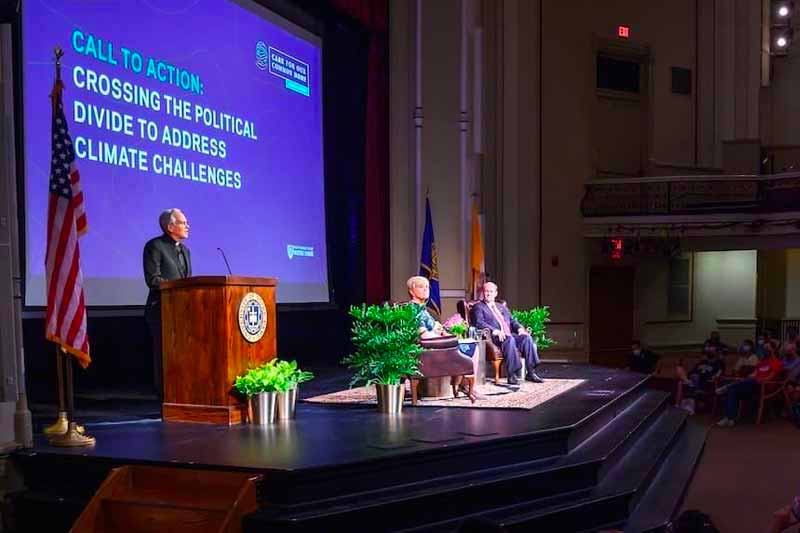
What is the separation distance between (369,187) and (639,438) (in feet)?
16.0

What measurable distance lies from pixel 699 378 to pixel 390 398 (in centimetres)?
606

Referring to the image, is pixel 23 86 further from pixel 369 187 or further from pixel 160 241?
pixel 369 187

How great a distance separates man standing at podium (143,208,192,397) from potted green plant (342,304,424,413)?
121cm

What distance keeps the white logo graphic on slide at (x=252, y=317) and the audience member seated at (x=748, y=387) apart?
20.4 feet

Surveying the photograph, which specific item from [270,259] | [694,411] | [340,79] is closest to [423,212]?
[340,79]

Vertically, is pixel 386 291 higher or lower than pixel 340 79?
lower

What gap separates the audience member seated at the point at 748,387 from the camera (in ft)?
31.5

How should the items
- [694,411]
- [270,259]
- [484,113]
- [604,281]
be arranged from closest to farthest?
[270,259] < [694,411] < [484,113] < [604,281]

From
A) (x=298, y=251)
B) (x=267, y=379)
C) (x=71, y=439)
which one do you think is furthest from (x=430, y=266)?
(x=71, y=439)

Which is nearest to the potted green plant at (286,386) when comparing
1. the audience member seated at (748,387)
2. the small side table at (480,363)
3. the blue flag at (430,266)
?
the small side table at (480,363)

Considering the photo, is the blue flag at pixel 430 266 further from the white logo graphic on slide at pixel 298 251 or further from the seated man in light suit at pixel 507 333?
the seated man in light suit at pixel 507 333

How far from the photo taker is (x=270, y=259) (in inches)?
327

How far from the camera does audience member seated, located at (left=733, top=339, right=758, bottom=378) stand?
10.5 meters

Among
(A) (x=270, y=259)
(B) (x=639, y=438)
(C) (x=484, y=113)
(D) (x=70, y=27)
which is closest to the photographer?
(D) (x=70, y=27)
